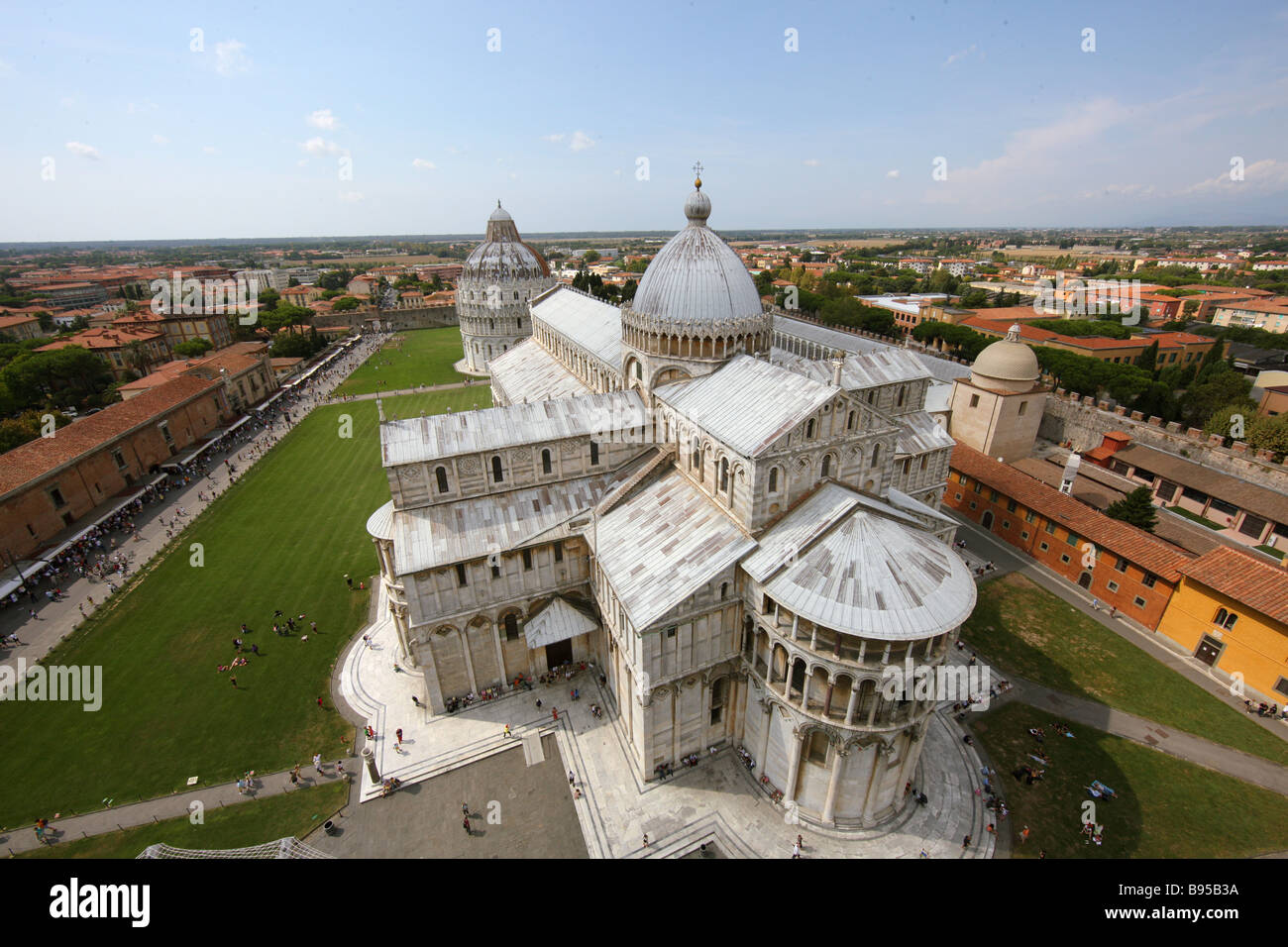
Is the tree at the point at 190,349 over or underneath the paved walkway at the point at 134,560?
over

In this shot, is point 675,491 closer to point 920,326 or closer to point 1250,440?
point 1250,440

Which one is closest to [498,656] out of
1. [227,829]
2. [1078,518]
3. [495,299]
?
[227,829]

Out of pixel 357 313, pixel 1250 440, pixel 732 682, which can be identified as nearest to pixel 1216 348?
pixel 1250 440

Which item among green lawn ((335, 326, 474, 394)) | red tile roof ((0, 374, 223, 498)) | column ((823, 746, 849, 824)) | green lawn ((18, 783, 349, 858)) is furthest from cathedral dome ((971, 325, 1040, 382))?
red tile roof ((0, 374, 223, 498))

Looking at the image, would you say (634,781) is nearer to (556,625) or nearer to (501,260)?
(556,625)

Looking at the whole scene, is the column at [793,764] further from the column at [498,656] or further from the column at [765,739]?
the column at [498,656]

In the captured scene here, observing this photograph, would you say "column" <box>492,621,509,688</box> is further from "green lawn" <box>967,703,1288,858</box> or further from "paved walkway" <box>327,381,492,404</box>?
"paved walkway" <box>327,381,492,404</box>

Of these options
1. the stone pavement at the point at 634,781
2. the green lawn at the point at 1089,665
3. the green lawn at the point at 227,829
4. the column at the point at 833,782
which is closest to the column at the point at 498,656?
the stone pavement at the point at 634,781
